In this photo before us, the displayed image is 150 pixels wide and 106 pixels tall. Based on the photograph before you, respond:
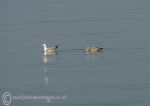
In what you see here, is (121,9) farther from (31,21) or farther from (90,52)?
(90,52)

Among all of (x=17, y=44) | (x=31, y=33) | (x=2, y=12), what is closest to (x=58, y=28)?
(x=31, y=33)

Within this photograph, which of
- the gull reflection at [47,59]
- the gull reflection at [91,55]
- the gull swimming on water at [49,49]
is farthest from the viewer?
the gull swimming on water at [49,49]

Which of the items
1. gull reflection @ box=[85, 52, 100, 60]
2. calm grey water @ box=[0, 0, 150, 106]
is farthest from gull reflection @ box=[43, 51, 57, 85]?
gull reflection @ box=[85, 52, 100, 60]

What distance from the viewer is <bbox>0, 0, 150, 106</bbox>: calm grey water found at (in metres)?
31.2

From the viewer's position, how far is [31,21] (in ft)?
161

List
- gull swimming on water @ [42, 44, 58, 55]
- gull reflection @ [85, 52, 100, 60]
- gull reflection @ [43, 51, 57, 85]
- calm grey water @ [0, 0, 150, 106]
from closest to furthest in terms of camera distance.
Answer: calm grey water @ [0, 0, 150, 106] → gull reflection @ [43, 51, 57, 85] → gull reflection @ [85, 52, 100, 60] → gull swimming on water @ [42, 44, 58, 55]

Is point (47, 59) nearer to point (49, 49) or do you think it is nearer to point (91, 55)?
point (49, 49)

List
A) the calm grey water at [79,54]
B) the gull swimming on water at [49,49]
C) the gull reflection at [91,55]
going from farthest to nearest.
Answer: the gull swimming on water at [49,49]
the gull reflection at [91,55]
the calm grey water at [79,54]

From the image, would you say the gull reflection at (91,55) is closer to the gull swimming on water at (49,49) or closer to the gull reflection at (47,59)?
the gull reflection at (47,59)

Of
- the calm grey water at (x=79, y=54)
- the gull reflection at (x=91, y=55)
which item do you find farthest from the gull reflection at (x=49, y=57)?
the gull reflection at (x=91, y=55)

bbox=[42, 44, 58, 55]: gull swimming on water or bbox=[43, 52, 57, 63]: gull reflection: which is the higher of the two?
bbox=[42, 44, 58, 55]: gull swimming on water

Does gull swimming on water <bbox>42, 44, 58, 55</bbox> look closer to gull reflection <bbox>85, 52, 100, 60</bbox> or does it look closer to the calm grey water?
the calm grey water

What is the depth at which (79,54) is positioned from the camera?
38062 millimetres

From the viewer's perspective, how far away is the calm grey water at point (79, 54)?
3116 cm
